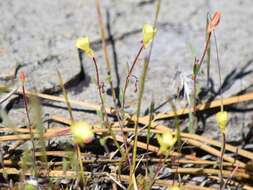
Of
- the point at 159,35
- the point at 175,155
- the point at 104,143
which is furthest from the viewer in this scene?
the point at 159,35

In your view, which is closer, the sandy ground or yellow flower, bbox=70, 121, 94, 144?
yellow flower, bbox=70, 121, 94, 144

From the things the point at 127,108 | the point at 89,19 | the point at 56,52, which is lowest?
the point at 127,108

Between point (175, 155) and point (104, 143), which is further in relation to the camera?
point (175, 155)

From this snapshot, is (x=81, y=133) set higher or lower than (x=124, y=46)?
lower

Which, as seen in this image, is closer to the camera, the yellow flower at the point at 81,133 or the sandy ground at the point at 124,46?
the yellow flower at the point at 81,133

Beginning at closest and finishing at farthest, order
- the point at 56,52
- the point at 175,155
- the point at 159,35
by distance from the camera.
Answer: the point at 175,155 < the point at 56,52 < the point at 159,35

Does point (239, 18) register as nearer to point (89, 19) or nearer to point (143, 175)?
point (89, 19)

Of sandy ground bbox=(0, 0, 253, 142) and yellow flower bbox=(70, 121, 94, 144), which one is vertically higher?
sandy ground bbox=(0, 0, 253, 142)

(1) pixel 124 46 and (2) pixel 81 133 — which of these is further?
(1) pixel 124 46

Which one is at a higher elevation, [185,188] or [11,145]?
[11,145]

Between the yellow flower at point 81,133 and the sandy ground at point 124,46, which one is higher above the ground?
the sandy ground at point 124,46

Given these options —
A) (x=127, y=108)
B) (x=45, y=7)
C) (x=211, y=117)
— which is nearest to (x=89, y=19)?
(x=45, y=7)
